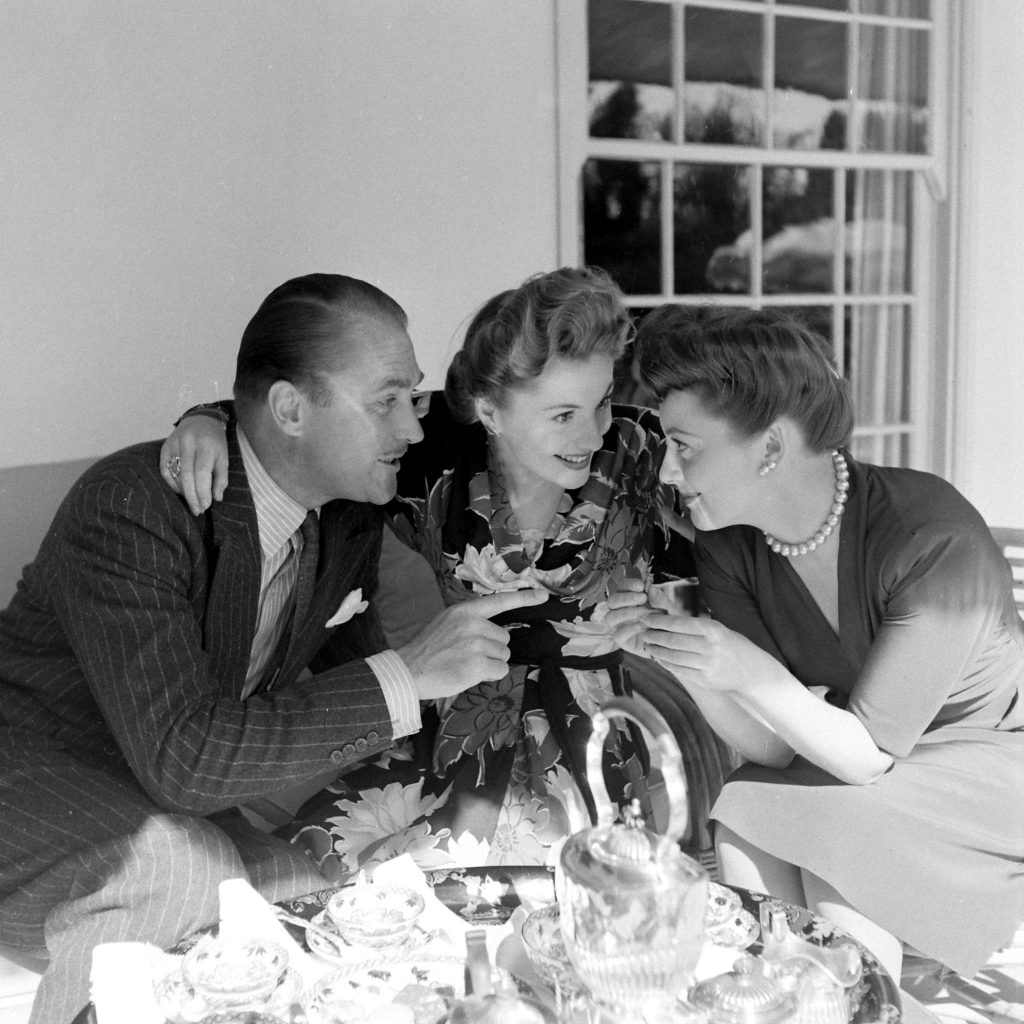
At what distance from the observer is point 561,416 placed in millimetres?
2238

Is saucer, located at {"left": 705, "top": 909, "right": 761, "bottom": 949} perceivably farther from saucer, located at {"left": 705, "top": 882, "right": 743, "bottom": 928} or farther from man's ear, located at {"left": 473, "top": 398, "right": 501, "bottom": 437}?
man's ear, located at {"left": 473, "top": 398, "right": 501, "bottom": 437}

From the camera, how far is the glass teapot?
3.42 feet

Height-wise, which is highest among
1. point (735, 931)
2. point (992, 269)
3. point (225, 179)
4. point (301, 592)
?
point (225, 179)

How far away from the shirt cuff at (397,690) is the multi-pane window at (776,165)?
1811 mm

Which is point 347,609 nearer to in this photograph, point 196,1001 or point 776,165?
point 196,1001

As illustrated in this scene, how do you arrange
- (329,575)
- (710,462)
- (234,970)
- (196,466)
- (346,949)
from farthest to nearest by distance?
(329,575)
(710,462)
(196,466)
(346,949)
(234,970)

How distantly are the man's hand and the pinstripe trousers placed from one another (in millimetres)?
383

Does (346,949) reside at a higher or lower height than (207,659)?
lower

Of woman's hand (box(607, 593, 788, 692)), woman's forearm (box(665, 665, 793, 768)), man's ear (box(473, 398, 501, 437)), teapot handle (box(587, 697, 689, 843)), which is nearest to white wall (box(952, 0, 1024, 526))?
woman's forearm (box(665, 665, 793, 768))

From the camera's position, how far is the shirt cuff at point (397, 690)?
198 centimetres

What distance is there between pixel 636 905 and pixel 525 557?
1.37m

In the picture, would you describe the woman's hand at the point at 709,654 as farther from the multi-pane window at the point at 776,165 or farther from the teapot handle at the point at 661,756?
the multi-pane window at the point at 776,165

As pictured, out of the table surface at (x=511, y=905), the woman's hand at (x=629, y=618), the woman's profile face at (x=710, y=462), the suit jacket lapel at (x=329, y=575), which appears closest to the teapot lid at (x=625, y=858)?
the table surface at (x=511, y=905)

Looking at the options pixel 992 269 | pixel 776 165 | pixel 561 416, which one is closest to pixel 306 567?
pixel 561 416
